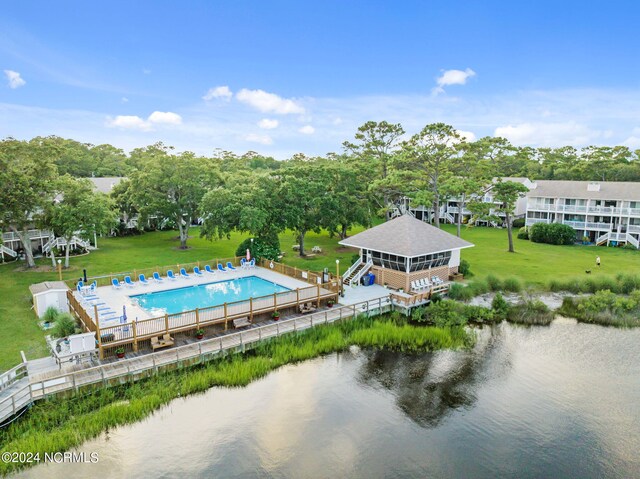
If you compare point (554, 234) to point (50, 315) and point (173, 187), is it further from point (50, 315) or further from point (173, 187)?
point (50, 315)

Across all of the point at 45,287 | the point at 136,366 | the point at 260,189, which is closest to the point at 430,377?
the point at 136,366

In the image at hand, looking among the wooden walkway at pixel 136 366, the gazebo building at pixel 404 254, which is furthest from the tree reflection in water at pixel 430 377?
the gazebo building at pixel 404 254

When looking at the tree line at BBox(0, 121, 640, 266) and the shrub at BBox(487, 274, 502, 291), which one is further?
the tree line at BBox(0, 121, 640, 266)

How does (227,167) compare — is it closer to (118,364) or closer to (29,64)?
(29,64)

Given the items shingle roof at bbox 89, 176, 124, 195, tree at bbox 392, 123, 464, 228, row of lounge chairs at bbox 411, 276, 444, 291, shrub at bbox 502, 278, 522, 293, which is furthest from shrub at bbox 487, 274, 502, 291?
shingle roof at bbox 89, 176, 124, 195

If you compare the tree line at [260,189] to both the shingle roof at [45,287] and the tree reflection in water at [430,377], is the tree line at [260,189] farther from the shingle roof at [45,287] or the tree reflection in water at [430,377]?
the tree reflection in water at [430,377]

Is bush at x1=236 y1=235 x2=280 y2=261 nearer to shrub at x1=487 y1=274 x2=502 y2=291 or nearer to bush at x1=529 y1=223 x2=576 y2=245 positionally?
shrub at x1=487 y1=274 x2=502 y2=291
